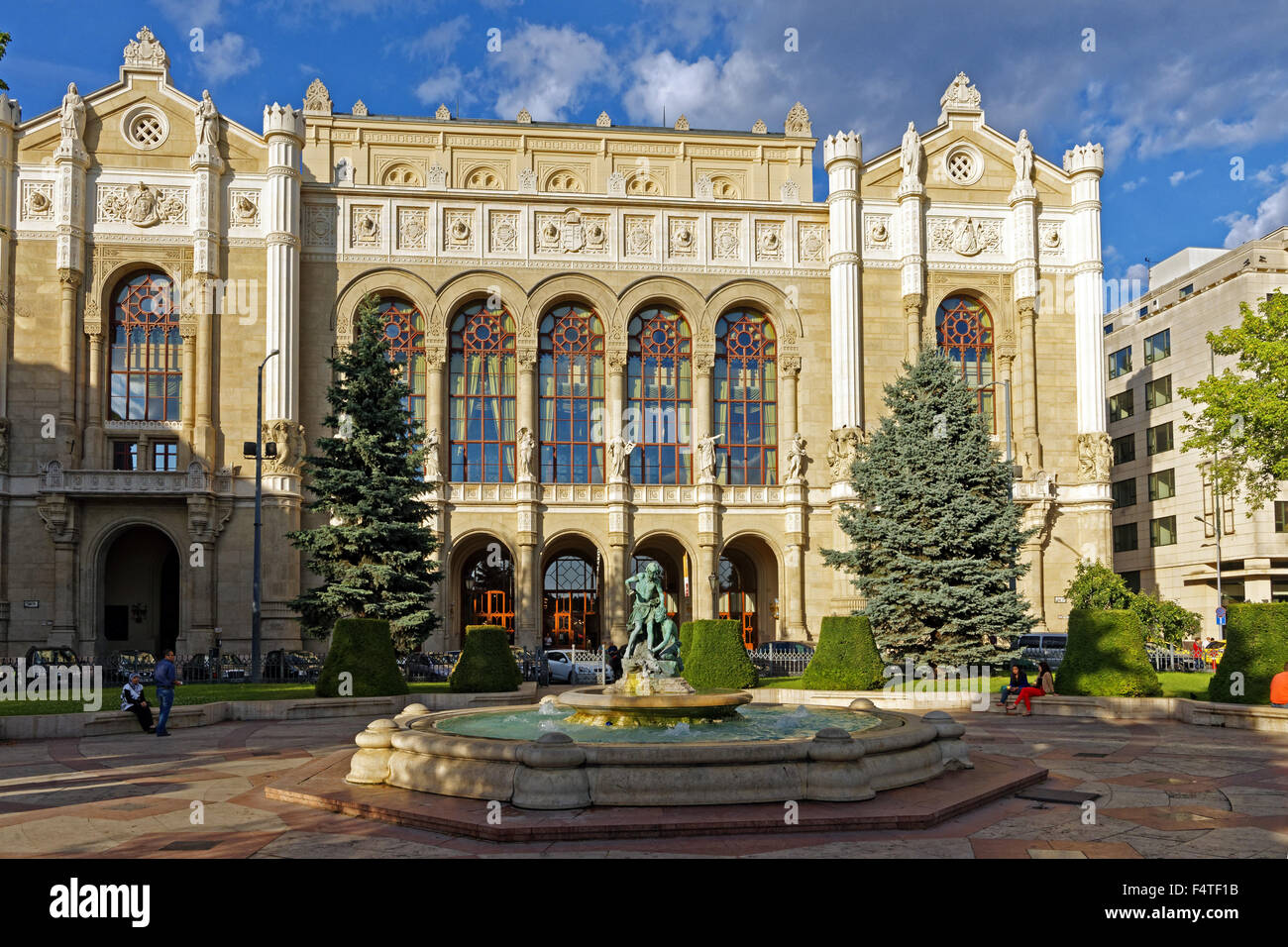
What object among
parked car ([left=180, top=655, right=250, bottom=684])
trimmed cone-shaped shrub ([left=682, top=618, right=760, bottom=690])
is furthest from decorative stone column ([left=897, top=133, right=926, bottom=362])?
parked car ([left=180, top=655, right=250, bottom=684])

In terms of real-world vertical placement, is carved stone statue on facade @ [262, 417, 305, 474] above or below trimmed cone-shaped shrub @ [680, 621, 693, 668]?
above

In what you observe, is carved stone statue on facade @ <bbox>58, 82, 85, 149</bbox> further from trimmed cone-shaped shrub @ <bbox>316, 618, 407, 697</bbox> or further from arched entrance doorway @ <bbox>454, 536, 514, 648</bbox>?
trimmed cone-shaped shrub @ <bbox>316, 618, 407, 697</bbox>

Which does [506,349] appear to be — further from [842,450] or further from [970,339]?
[970,339]

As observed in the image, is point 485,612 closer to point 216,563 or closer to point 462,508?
point 462,508

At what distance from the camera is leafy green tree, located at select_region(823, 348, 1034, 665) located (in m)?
30.5

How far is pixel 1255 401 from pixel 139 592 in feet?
141

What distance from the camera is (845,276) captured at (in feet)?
153

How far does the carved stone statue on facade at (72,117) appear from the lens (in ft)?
143

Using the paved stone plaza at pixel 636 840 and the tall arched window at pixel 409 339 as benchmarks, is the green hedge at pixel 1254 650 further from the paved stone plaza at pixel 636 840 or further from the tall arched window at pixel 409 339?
the tall arched window at pixel 409 339

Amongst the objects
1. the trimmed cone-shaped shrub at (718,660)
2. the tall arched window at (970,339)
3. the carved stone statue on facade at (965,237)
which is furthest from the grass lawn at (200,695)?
the carved stone statue on facade at (965,237)

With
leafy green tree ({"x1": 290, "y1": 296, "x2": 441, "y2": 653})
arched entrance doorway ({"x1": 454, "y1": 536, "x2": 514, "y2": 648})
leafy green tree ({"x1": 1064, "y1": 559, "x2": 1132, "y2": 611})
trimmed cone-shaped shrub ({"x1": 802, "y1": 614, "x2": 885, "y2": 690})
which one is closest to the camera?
trimmed cone-shaped shrub ({"x1": 802, "y1": 614, "x2": 885, "y2": 690})

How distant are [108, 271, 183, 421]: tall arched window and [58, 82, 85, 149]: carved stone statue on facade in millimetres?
5961

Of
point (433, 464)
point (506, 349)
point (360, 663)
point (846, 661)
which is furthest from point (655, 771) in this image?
point (506, 349)
